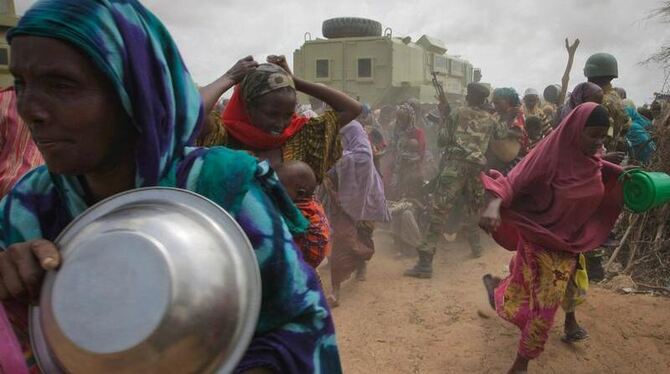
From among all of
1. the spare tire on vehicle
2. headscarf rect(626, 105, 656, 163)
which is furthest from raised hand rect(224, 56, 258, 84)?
the spare tire on vehicle

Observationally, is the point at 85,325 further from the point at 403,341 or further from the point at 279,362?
the point at 403,341

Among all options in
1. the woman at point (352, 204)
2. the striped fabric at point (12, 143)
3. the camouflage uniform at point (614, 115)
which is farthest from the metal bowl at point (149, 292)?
the camouflage uniform at point (614, 115)

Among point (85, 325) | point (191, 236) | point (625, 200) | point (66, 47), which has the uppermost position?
point (66, 47)

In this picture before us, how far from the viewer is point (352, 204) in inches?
194

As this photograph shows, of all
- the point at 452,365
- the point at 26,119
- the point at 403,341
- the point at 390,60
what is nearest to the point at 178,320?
the point at 26,119

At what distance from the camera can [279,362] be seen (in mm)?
989

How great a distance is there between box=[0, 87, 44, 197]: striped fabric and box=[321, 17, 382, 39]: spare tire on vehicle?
43.1 ft

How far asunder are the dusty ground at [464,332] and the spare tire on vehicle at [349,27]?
36.4 feet

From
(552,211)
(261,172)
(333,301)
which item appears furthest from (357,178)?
(261,172)

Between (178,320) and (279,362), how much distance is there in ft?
0.96

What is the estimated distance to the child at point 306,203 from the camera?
7.45 ft

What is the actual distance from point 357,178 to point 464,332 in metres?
1.76

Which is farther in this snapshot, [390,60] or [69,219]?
[390,60]

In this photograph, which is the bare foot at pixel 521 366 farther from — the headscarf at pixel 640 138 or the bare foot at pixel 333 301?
the headscarf at pixel 640 138
